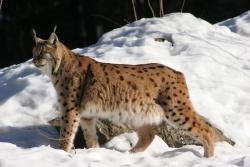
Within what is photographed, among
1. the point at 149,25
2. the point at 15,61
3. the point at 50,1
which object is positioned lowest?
the point at 15,61

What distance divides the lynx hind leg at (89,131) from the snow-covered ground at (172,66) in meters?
0.15

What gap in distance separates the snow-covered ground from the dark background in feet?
22.1

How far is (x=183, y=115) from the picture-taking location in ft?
23.2

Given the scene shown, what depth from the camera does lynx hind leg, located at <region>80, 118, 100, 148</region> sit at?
720 cm

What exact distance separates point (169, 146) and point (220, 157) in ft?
2.60

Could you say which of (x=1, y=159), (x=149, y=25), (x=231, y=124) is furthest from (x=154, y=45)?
(x=1, y=159)

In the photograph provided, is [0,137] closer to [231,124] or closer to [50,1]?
[231,124]

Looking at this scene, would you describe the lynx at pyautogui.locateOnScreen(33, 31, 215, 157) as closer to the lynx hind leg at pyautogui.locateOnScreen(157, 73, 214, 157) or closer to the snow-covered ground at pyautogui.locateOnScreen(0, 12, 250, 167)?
the lynx hind leg at pyautogui.locateOnScreen(157, 73, 214, 157)

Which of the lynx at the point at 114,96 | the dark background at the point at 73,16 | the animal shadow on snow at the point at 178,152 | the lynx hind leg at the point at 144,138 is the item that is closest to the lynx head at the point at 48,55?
the lynx at the point at 114,96

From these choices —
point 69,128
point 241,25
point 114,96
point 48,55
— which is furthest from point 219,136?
point 241,25

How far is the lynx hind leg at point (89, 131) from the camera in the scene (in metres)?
7.20

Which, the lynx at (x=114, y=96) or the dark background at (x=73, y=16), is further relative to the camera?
the dark background at (x=73, y=16)

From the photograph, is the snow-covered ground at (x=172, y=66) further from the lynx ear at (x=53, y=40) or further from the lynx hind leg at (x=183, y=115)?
the lynx ear at (x=53, y=40)

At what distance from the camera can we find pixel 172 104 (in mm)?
7094
